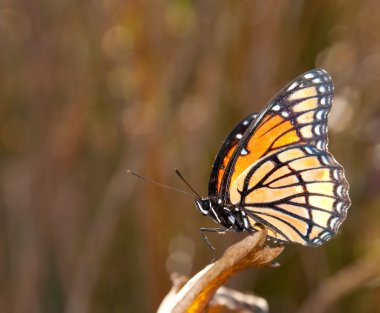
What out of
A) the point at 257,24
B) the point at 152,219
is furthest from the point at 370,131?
the point at 152,219

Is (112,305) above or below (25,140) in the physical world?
below

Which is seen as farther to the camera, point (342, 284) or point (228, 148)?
point (342, 284)

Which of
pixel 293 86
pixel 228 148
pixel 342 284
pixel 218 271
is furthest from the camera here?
pixel 342 284

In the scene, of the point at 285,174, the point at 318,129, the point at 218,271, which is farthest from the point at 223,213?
the point at 218,271

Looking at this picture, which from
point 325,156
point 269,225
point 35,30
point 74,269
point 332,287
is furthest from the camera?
point 74,269

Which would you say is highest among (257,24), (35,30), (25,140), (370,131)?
(35,30)

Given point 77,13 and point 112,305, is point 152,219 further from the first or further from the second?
point 77,13

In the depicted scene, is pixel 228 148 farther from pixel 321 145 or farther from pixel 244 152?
pixel 321 145
